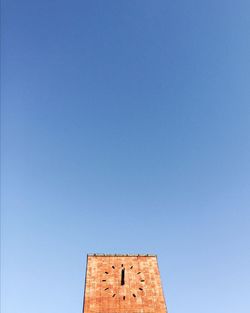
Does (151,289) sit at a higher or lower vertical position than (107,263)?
lower

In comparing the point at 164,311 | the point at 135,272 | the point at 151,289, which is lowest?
the point at 164,311

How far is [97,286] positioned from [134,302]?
4.03 m

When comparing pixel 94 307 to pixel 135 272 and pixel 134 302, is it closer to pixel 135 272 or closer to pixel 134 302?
pixel 134 302

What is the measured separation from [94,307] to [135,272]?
20.3 ft

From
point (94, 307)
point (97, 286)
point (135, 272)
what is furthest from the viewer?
point (135, 272)

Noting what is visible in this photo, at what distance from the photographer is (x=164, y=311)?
2881 cm

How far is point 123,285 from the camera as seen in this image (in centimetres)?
3098

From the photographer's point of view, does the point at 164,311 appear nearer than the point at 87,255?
Yes

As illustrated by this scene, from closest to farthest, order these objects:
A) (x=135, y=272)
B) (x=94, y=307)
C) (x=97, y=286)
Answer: (x=94, y=307), (x=97, y=286), (x=135, y=272)

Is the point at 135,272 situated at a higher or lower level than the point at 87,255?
lower

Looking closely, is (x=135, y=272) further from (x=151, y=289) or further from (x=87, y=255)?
(x=87, y=255)

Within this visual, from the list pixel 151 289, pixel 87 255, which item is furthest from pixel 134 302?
pixel 87 255

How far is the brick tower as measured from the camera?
2873 cm

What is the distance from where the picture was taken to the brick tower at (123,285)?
28.7 m
